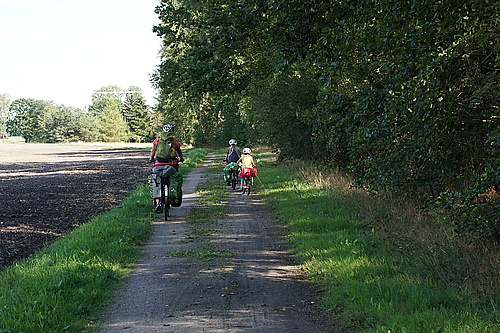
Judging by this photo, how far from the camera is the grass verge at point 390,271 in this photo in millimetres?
5152

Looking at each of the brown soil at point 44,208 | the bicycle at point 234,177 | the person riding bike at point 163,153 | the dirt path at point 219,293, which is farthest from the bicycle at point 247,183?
the dirt path at point 219,293

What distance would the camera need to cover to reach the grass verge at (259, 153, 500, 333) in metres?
5.15

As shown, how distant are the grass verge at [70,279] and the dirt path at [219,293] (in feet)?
1.02

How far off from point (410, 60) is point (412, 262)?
293 cm

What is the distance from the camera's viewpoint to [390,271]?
A: 23.0 ft

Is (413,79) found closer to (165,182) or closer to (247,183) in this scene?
(165,182)

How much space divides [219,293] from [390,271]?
2.36 meters

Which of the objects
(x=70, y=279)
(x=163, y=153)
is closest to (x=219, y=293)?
(x=70, y=279)

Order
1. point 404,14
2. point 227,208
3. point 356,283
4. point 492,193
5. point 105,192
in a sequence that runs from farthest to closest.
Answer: point 105,192 → point 227,208 → point 492,193 → point 356,283 → point 404,14

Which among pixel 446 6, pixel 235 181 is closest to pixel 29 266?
pixel 446 6

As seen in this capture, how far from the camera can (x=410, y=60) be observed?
6.02m

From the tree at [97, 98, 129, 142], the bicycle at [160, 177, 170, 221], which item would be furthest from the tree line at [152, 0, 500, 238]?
the tree at [97, 98, 129, 142]

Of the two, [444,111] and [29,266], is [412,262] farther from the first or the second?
[29,266]

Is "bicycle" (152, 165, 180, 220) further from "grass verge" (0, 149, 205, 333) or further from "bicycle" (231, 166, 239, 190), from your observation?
"bicycle" (231, 166, 239, 190)
